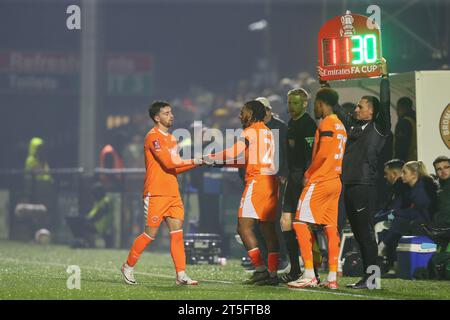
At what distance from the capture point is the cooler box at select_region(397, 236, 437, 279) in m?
15.4

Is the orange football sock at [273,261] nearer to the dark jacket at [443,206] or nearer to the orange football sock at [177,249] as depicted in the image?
the orange football sock at [177,249]

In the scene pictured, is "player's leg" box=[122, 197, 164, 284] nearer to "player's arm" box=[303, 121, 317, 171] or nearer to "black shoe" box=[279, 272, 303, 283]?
"black shoe" box=[279, 272, 303, 283]

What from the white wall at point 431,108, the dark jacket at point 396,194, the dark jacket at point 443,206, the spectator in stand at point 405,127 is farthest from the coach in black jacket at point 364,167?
the spectator in stand at point 405,127

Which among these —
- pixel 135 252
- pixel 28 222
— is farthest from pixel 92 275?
pixel 28 222

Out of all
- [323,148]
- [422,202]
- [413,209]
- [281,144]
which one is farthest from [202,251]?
[323,148]

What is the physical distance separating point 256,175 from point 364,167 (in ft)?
3.80

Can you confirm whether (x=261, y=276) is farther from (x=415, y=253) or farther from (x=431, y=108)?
(x=431, y=108)

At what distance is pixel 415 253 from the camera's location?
15375 millimetres
